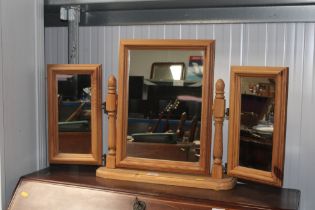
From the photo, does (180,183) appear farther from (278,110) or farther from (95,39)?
(95,39)

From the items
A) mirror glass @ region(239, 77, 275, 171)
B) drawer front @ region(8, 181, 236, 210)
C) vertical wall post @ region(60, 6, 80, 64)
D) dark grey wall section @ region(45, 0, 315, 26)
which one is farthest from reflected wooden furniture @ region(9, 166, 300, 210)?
dark grey wall section @ region(45, 0, 315, 26)

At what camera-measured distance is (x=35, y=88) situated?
1.45 meters

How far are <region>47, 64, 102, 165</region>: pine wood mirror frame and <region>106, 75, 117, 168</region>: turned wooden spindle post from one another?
56 mm

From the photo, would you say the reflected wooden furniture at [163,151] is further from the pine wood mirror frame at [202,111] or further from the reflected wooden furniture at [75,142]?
the reflected wooden furniture at [75,142]

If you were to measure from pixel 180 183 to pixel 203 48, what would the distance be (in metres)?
0.44

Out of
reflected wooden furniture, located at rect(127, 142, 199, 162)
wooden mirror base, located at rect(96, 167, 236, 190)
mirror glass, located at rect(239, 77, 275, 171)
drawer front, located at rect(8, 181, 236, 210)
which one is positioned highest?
mirror glass, located at rect(239, 77, 275, 171)

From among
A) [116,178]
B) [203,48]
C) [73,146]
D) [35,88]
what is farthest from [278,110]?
[35,88]

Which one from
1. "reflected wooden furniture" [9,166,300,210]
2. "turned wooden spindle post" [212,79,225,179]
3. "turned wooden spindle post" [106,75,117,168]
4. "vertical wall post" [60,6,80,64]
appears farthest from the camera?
"vertical wall post" [60,6,80,64]

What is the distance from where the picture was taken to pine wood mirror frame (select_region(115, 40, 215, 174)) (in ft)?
4.00

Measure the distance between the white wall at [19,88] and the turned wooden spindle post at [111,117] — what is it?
324mm

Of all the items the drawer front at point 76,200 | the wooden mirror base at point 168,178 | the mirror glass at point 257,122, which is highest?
the mirror glass at point 257,122

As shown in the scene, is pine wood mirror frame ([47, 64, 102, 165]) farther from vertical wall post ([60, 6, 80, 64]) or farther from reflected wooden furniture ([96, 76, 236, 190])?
vertical wall post ([60, 6, 80, 64])

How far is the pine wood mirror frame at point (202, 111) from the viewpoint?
1.22 m

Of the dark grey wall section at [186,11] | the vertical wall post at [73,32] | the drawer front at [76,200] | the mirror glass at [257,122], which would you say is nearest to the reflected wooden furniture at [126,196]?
the drawer front at [76,200]
